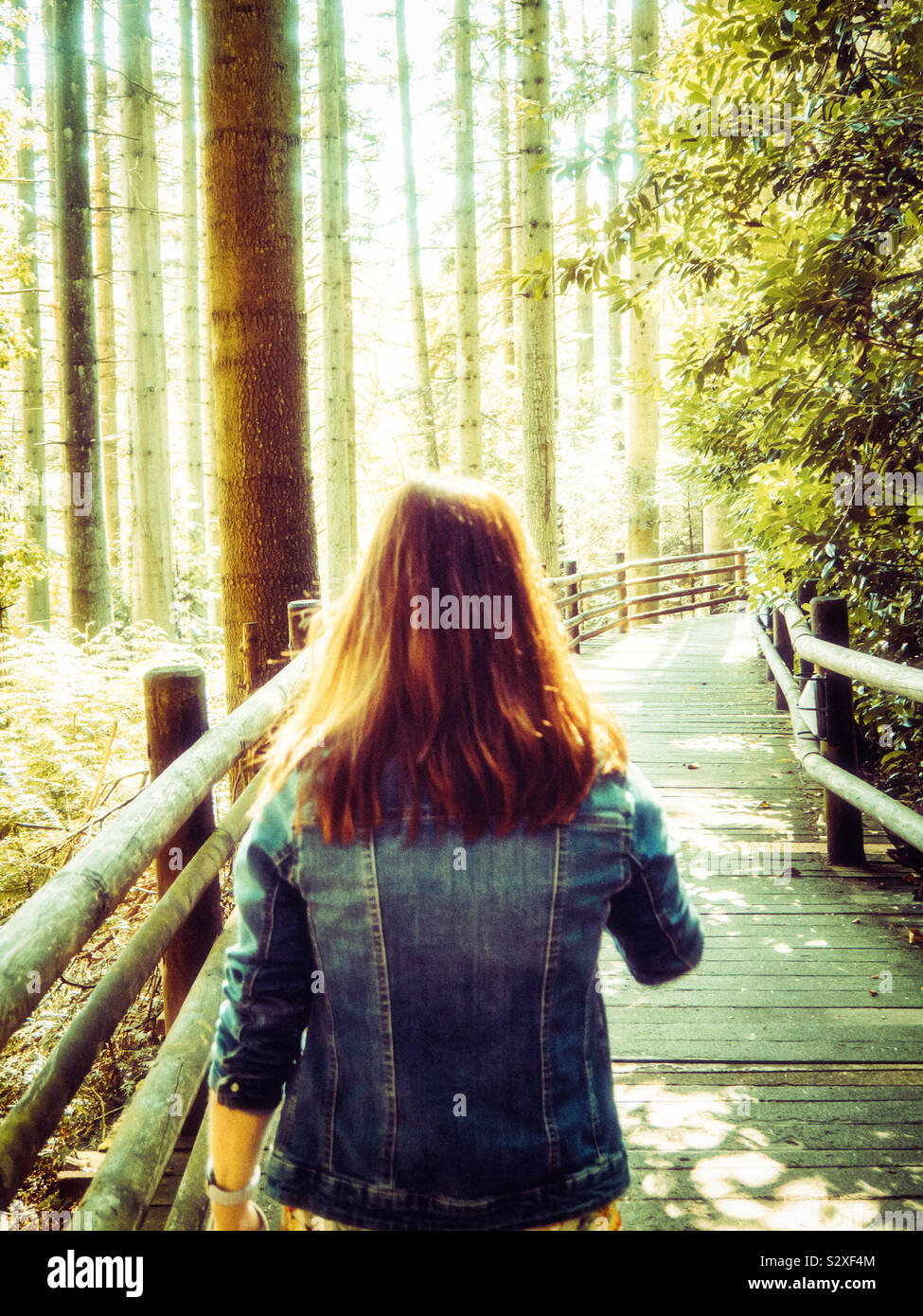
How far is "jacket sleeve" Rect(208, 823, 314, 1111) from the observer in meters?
1.36

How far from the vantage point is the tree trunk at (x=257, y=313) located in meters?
4.80

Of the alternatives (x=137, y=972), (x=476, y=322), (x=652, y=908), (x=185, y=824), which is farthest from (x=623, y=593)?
(x=652, y=908)

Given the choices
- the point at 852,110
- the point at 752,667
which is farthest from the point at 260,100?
the point at 752,667

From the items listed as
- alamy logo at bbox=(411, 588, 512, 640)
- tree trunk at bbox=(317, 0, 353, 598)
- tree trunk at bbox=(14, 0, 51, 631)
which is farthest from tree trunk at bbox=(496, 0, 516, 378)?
alamy logo at bbox=(411, 588, 512, 640)

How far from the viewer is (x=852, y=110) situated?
4.12 meters

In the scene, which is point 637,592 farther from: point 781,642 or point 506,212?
point 506,212

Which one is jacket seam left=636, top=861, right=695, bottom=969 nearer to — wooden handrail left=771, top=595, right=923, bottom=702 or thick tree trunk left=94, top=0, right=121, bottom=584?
wooden handrail left=771, top=595, right=923, bottom=702

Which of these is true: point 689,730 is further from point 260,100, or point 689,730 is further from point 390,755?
point 390,755

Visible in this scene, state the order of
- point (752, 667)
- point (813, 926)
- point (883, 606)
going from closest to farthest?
point (813, 926) → point (883, 606) → point (752, 667)

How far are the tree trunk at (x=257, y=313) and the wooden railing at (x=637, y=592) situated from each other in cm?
732

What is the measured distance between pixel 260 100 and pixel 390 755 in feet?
14.8

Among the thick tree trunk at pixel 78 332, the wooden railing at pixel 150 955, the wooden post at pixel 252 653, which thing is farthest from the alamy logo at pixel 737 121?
the thick tree trunk at pixel 78 332

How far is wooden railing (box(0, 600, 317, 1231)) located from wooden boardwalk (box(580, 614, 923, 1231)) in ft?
3.52

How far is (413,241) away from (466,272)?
6189mm
